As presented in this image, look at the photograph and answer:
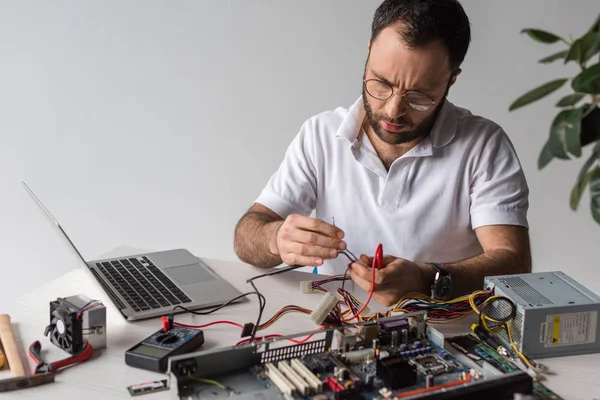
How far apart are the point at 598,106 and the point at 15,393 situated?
1138 millimetres

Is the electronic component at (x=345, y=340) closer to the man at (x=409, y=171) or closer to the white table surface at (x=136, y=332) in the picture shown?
the white table surface at (x=136, y=332)

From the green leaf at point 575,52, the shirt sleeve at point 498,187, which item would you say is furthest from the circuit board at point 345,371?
the shirt sleeve at point 498,187

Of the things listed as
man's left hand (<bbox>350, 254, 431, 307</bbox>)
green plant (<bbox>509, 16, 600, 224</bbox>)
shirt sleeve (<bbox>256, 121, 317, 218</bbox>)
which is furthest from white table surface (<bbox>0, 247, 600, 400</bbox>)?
green plant (<bbox>509, 16, 600, 224</bbox>)

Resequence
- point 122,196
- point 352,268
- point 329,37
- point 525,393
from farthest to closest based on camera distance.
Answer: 1. point 122,196
2. point 329,37
3. point 352,268
4. point 525,393

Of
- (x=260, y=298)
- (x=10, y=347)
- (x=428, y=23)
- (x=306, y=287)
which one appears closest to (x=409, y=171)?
(x=428, y=23)

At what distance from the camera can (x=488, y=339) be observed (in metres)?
1.43

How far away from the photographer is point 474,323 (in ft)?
5.09

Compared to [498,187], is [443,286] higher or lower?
lower

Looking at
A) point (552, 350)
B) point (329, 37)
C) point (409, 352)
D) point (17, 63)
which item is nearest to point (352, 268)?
point (409, 352)

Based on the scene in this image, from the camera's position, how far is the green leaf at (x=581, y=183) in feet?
3.24

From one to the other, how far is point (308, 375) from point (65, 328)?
0.53 meters

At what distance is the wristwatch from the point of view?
1.64 meters

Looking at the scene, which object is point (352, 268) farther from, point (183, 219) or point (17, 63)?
point (17, 63)

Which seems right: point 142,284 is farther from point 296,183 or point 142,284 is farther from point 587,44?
point 587,44
